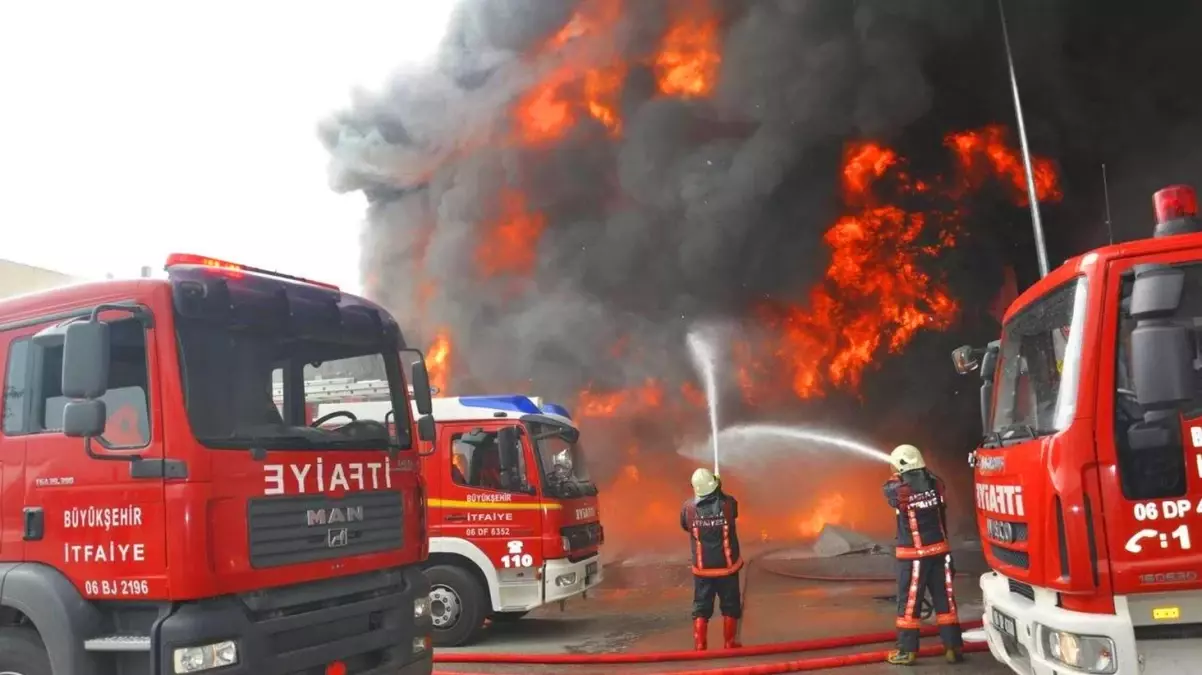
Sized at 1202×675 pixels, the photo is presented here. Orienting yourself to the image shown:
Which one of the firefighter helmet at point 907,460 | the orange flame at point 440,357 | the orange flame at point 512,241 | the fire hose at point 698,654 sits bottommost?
the fire hose at point 698,654

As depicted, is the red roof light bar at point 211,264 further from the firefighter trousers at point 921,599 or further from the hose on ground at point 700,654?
the firefighter trousers at point 921,599

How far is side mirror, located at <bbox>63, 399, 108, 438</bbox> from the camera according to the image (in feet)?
11.4

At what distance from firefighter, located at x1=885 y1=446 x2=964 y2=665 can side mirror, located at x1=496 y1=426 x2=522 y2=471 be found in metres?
3.34

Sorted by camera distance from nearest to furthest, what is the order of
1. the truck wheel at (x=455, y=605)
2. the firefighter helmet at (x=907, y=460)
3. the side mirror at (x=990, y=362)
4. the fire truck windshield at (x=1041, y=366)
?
the fire truck windshield at (x=1041, y=366), the side mirror at (x=990, y=362), the firefighter helmet at (x=907, y=460), the truck wheel at (x=455, y=605)

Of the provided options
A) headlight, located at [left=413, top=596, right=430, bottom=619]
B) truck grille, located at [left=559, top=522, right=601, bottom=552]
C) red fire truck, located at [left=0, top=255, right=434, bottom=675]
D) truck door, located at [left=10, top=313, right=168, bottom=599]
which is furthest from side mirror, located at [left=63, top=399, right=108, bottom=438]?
truck grille, located at [left=559, top=522, right=601, bottom=552]

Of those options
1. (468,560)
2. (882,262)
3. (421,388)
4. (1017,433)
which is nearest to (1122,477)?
(1017,433)

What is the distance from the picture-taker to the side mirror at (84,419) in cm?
346

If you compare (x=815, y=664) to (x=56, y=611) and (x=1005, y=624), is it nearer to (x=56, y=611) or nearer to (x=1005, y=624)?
(x=1005, y=624)

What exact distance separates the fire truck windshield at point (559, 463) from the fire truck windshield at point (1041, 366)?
4418 mm

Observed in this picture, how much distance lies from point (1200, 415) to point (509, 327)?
1452 centimetres

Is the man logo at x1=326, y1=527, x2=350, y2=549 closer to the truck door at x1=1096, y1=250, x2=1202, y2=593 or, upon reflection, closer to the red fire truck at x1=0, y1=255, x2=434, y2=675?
the red fire truck at x1=0, y1=255, x2=434, y2=675

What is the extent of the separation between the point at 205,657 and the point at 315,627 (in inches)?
22.4

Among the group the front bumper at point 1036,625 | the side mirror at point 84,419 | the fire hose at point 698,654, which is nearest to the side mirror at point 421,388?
the side mirror at point 84,419

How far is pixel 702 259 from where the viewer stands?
16.7 metres
